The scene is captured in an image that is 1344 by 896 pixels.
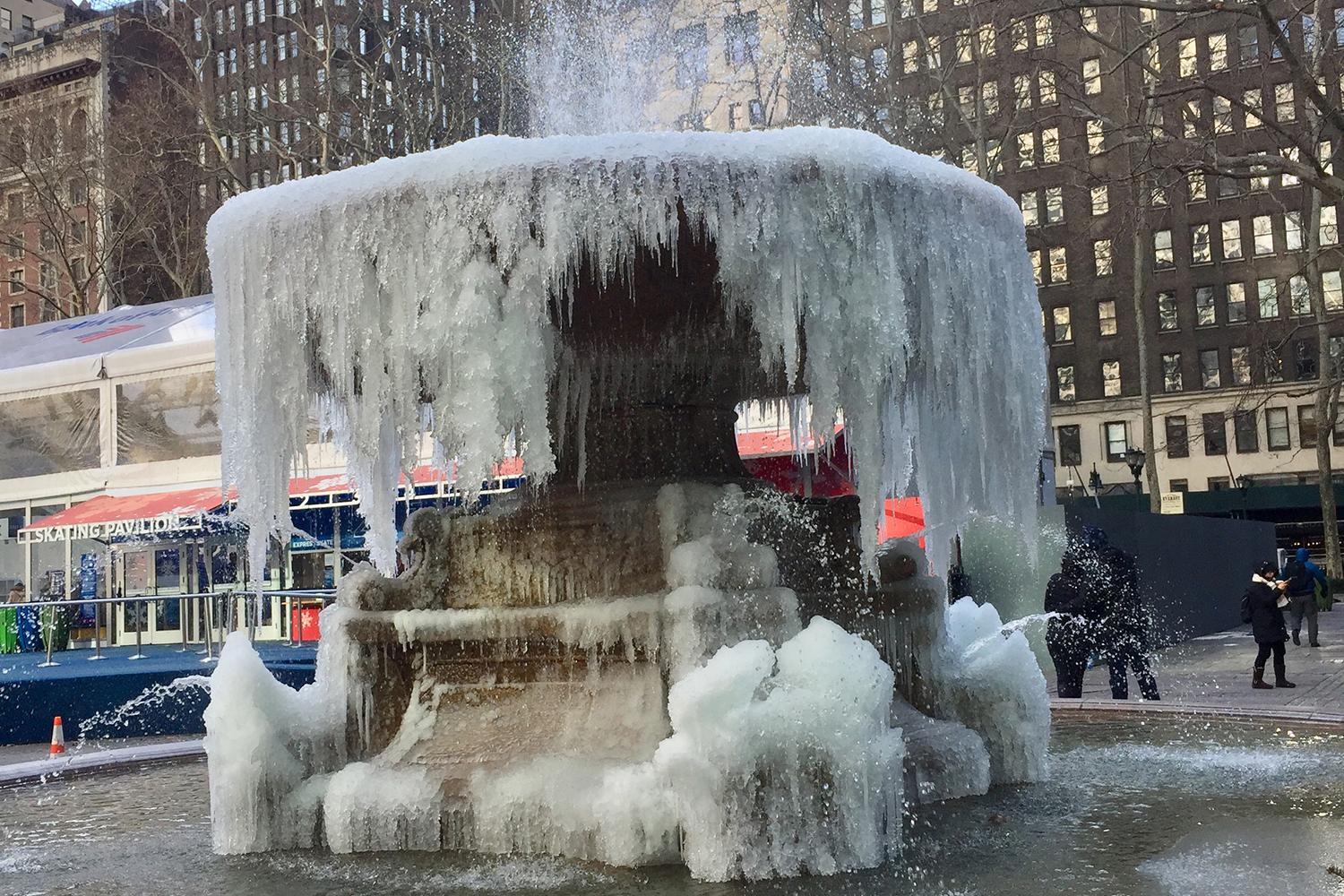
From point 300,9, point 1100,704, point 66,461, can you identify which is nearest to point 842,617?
point 1100,704

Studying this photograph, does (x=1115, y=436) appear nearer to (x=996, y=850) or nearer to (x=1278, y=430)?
(x=1278, y=430)

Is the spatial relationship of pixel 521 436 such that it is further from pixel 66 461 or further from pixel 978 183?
pixel 66 461

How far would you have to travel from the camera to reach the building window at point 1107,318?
5578 cm

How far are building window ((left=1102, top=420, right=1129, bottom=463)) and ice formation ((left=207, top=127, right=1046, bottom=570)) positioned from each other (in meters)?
52.5

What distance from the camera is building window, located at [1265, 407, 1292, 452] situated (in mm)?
52344

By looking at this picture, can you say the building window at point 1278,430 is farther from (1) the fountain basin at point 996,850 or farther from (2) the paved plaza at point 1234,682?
(1) the fountain basin at point 996,850

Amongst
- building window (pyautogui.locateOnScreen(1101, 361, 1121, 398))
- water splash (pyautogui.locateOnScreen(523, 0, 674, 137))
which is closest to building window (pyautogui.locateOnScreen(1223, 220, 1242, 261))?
building window (pyautogui.locateOnScreen(1101, 361, 1121, 398))

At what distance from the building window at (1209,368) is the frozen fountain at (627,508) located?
51.5m

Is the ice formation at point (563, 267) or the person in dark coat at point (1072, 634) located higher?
the ice formation at point (563, 267)

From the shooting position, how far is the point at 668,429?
7.23 m

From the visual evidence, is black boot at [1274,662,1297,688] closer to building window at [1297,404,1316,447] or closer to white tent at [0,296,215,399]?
white tent at [0,296,215,399]

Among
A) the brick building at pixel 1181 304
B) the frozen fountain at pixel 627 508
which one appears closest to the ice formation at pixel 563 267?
the frozen fountain at pixel 627 508

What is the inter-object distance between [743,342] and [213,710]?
3215 mm

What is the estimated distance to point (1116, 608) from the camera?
35.3ft
